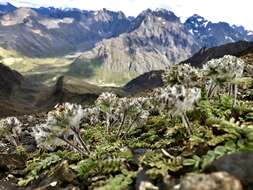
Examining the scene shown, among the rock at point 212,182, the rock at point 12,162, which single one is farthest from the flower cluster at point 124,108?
the rock at point 212,182

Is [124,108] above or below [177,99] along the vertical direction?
below

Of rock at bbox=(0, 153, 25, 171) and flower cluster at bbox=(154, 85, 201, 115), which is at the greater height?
flower cluster at bbox=(154, 85, 201, 115)

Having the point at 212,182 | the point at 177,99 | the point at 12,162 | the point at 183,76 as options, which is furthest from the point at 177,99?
the point at 12,162

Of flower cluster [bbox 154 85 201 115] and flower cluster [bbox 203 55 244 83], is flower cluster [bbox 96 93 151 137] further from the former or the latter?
flower cluster [bbox 154 85 201 115]

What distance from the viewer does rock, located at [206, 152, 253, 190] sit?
30.1 ft

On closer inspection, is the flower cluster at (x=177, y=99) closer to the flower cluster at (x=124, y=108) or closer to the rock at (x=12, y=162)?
the flower cluster at (x=124, y=108)

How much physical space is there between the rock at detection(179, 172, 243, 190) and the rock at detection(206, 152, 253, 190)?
0.55 metres

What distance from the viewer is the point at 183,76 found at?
14.9 meters

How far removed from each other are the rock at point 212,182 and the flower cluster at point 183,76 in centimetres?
633

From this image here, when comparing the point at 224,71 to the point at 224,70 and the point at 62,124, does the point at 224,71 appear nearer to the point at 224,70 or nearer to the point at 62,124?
the point at 224,70

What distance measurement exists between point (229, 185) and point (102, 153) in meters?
7.00

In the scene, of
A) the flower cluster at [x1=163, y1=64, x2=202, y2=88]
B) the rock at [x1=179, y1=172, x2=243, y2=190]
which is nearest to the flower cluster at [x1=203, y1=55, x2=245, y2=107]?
the flower cluster at [x1=163, y1=64, x2=202, y2=88]

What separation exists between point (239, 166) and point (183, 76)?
19.2ft

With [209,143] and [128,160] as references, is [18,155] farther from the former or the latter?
[209,143]
